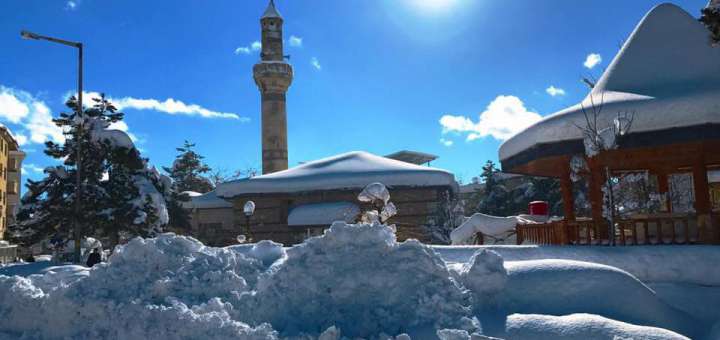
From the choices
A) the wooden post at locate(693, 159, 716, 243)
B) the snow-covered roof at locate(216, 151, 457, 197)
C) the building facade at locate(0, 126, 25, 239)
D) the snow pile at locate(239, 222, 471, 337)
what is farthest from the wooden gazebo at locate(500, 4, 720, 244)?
the building facade at locate(0, 126, 25, 239)

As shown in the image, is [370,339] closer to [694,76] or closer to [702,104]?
[702,104]

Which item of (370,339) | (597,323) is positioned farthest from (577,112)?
(370,339)

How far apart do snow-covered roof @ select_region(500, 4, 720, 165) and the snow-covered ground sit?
3.64 meters

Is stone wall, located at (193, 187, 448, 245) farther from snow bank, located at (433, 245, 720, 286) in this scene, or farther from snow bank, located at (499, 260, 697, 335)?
snow bank, located at (499, 260, 697, 335)

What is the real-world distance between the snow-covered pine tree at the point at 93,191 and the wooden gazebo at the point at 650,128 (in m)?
14.2

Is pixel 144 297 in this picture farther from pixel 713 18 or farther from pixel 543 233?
pixel 713 18

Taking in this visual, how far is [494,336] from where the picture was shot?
536 cm

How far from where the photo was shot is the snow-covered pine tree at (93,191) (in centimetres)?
1934

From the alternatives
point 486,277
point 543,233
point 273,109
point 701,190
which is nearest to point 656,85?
point 701,190

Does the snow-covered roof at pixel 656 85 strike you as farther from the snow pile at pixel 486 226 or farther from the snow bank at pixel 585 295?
the snow bank at pixel 585 295

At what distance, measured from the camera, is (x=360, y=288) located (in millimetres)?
5969

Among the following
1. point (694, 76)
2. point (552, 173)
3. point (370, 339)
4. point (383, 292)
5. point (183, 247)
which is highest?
point (694, 76)

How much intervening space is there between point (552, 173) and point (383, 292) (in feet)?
29.9

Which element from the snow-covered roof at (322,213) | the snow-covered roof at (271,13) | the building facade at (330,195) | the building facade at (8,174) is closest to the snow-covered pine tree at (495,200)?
the building facade at (330,195)
